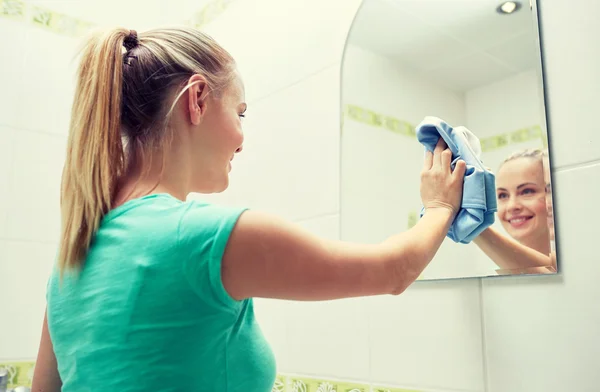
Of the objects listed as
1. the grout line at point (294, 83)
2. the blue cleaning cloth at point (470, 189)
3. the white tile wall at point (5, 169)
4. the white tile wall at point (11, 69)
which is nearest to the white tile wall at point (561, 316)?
the blue cleaning cloth at point (470, 189)

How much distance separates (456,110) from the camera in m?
1.08

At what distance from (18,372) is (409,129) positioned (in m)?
1.36

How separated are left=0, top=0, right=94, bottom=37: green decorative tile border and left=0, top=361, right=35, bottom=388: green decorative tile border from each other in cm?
110

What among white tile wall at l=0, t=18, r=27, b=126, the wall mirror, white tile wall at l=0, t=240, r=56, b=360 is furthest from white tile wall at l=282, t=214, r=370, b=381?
white tile wall at l=0, t=18, r=27, b=126

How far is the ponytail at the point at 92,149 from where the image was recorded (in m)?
0.75

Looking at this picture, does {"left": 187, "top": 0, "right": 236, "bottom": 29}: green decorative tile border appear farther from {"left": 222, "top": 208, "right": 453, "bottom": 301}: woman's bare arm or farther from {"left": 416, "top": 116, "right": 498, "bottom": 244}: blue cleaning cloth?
{"left": 222, "top": 208, "right": 453, "bottom": 301}: woman's bare arm

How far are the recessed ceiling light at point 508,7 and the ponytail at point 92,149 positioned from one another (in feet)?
2.17

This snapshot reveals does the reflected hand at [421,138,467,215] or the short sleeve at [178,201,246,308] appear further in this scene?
the reflected hand at [421,138,467,215]

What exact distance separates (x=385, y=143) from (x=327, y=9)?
16.6 inches

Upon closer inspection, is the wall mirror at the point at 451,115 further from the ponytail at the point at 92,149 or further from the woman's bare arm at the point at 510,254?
the ponytail at the point at 92,149

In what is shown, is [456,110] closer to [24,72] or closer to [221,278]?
[221,278]

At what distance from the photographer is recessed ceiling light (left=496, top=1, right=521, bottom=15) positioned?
0.99 metres

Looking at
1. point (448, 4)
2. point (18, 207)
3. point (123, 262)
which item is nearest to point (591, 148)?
point (448, 4)

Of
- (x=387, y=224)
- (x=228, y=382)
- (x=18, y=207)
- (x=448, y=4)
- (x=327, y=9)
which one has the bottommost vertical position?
(x=228, y=382)
